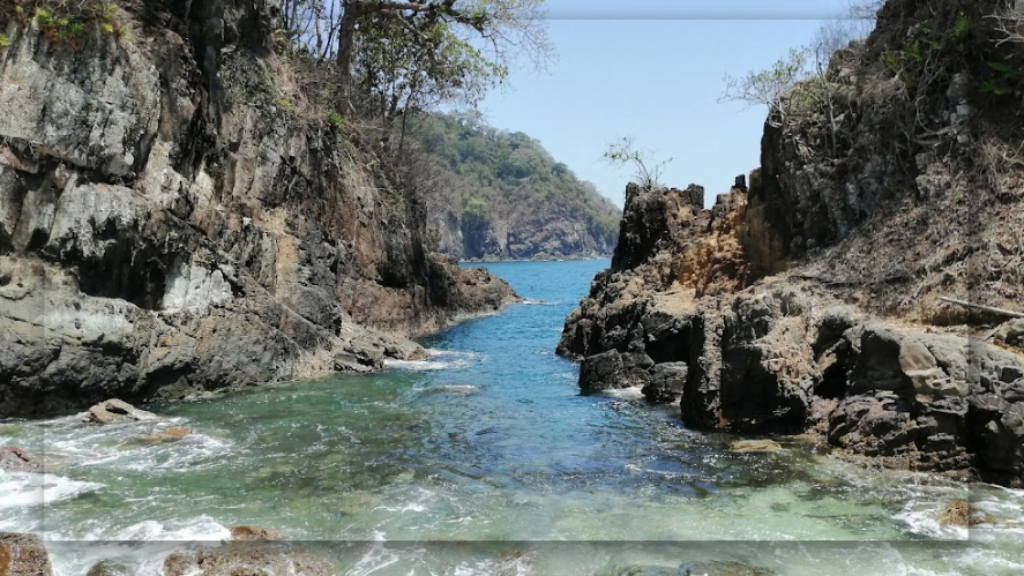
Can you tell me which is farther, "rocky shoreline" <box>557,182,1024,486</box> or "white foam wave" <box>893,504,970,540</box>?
"rocky shoreline" <box>557,182,1024,486</box>

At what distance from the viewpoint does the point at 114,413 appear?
516 inches

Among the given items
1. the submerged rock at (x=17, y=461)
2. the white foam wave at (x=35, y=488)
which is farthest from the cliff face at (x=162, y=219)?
the white foam wave at (x=35, y=488)

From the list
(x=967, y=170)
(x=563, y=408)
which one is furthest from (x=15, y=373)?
(x=967, y=170)

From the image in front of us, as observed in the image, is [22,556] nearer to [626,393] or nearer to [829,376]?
[829,376]

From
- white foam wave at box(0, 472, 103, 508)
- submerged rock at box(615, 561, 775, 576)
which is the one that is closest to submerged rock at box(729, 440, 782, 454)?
submerged rock at box(615, 561, 775, 576)

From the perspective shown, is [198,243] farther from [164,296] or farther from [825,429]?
[825,429]

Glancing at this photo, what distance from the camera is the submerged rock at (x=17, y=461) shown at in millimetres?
9812

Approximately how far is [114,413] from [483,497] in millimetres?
6864

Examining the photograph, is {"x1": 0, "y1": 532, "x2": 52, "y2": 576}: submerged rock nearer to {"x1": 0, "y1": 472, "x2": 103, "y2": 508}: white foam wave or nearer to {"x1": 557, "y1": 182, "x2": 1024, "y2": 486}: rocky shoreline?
{"x1": 0, "y1": 472, "x2": 103, "y2": 508}: white foam wave

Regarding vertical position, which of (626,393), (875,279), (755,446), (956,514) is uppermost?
(875,279)

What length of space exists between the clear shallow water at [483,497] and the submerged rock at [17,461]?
0.82 ft

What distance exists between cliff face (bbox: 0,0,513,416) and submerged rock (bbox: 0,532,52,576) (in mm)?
6674

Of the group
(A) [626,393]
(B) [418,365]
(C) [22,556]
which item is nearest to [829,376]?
(A) [626,393]

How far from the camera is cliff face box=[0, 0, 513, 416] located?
13617mm
